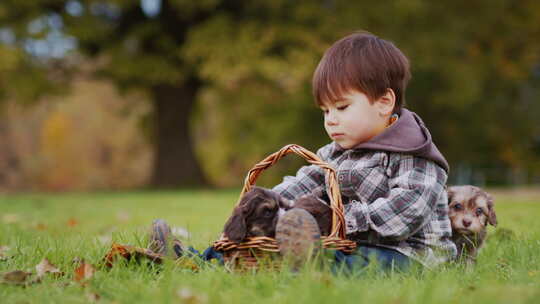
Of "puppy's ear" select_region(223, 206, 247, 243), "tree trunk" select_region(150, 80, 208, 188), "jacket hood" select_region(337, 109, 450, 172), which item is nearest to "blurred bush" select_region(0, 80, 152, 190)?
"tree trunk" select_region(150, 80, 208, 188)

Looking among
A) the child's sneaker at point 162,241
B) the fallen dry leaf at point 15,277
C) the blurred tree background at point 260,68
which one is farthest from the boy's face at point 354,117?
the blurred tree background at point 260,68

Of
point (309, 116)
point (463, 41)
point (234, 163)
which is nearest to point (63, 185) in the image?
point (234, 163)

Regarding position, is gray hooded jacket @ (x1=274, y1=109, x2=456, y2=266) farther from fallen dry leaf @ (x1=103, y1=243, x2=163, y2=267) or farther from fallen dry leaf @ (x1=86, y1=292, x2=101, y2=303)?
fallen dry leaf @ (x1=86, y1=292, x2=101, y2=303)

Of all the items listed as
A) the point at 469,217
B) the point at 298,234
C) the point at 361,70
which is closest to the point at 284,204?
the point at 298,234

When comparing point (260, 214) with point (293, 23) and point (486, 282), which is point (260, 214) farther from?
point (293, 23)

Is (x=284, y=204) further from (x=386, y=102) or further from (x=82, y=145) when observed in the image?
(x=82, y=145)

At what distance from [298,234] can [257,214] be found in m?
0.33

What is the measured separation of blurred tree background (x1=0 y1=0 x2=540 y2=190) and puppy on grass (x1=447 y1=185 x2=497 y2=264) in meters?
10.7

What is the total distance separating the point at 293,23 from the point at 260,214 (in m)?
12.9

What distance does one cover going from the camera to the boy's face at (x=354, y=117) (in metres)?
2.96

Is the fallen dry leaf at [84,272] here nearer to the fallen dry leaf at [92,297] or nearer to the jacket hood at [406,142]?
the fallen dry leaf at [92,297]

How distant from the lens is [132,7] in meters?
15.9

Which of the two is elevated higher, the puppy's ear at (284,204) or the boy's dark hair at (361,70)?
the boy's dark hair at (361,70)

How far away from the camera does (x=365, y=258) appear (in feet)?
9.02
